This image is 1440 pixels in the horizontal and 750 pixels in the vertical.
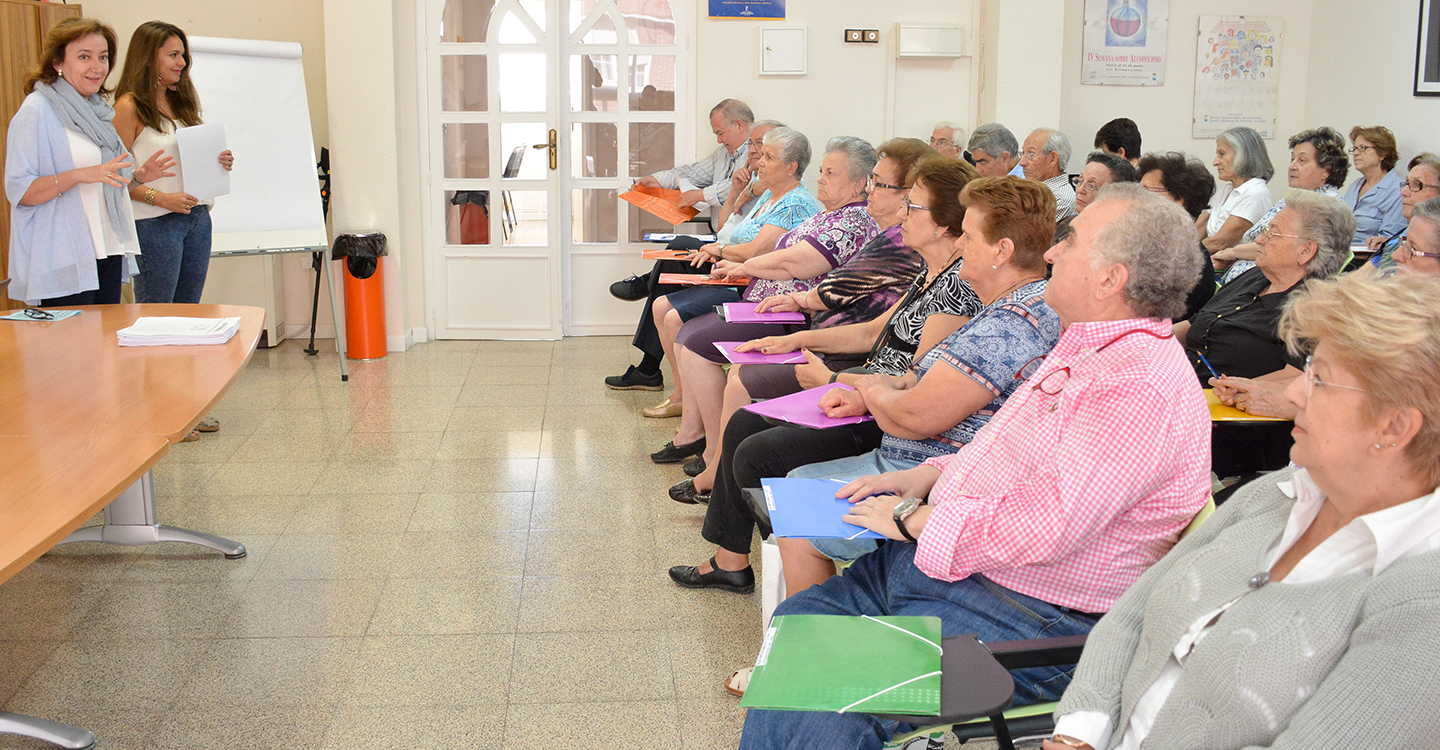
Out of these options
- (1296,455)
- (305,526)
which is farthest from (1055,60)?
(1296,455)

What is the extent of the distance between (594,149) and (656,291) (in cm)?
176

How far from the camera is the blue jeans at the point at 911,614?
1687 mm

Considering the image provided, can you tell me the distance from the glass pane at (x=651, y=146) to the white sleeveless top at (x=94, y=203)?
3.24 metres

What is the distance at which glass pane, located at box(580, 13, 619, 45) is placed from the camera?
264 inches

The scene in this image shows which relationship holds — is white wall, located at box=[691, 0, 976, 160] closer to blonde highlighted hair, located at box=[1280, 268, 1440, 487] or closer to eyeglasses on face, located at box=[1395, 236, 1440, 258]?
eyeglasses on face, located at box=[1395, 236, 1440, 258]

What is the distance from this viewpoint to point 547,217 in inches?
270

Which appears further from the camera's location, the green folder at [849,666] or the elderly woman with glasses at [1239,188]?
the elderly woman with glasses at [1239,188]

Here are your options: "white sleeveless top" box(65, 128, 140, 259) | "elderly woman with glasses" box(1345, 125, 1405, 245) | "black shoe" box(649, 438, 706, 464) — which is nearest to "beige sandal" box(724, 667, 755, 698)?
"black shoe" box(649, 438, 706, 464)

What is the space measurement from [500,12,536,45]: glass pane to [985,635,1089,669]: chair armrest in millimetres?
5755

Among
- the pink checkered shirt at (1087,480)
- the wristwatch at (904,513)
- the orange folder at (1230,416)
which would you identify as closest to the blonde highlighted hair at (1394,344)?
the pink checkered shirt at (1087,480)

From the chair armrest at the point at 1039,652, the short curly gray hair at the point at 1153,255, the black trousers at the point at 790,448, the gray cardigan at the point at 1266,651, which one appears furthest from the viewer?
the black trousers at the point at 790,448

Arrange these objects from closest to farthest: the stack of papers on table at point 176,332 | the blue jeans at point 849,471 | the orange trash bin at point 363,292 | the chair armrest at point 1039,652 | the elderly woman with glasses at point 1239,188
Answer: the chair armrest at point 1039,652 → the blue jeans at point 849,471 → the stack of papers on table at point 176,332 → the elderly woman with glasses at point 1239,188 → the orange trash bin at point 363,292

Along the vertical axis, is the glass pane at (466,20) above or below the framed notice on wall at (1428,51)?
above

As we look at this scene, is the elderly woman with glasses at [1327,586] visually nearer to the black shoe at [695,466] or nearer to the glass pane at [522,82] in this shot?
the black shoe at [695,466]
